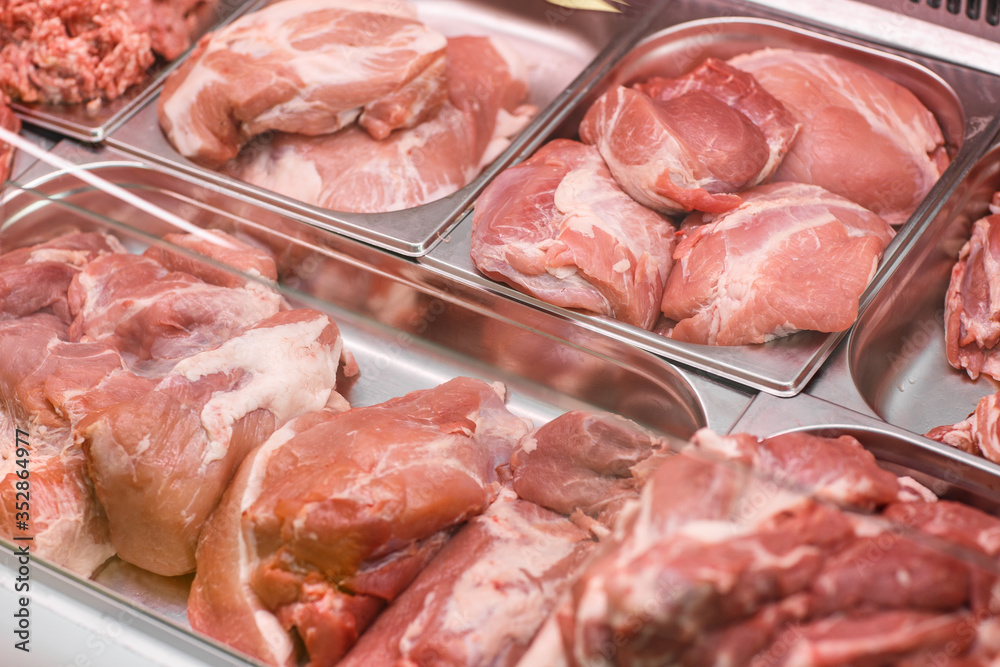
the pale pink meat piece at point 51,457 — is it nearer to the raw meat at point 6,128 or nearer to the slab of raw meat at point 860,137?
the raw meat at point 6,128

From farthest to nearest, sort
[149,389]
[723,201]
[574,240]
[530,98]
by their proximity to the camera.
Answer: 1. [530,98]
2. [723,201]
3. [574,240]
4. [149,389]

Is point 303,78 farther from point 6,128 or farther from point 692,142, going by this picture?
point 692,142

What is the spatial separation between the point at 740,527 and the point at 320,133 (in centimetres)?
191

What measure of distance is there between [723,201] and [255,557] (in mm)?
1398

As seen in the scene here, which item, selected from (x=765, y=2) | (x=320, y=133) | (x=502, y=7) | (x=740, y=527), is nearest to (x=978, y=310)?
(x=765, y=2)

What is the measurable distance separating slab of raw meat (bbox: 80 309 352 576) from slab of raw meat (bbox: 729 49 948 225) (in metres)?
1.56

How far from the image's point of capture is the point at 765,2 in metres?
2.86

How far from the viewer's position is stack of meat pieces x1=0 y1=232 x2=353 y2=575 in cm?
163

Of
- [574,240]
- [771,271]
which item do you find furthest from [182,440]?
[771,271]

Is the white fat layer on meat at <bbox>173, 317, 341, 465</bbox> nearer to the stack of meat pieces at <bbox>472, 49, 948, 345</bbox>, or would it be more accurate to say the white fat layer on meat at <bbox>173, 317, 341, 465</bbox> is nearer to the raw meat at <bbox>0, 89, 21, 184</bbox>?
the stack of meat pieces at <bbox>472, 49, 948, 345</bbox>

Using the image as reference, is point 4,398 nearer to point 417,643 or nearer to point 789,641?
point 417,643

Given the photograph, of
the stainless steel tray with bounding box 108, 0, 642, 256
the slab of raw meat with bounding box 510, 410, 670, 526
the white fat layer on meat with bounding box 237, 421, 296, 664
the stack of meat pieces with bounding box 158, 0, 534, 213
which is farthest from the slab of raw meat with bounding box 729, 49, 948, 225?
the white fat layer on meat with bounding box 237, 421, 296, 664

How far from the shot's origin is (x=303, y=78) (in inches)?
95.9

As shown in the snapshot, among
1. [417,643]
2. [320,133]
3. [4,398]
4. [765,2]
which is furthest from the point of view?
[765,2]
